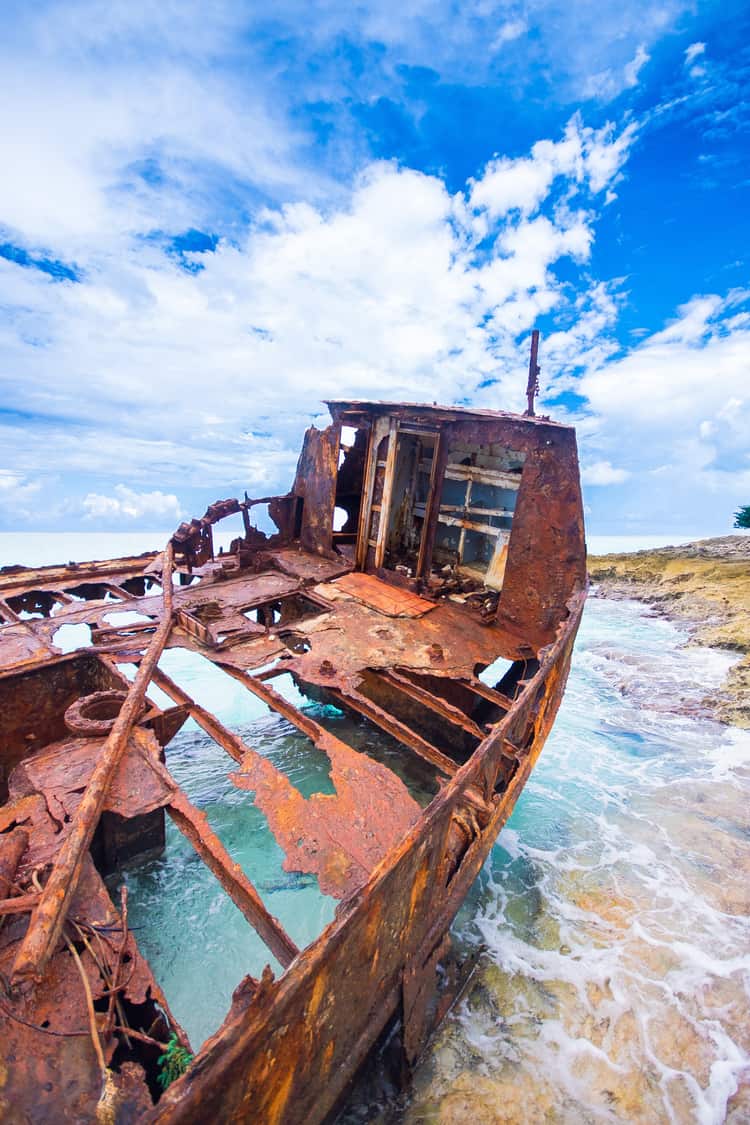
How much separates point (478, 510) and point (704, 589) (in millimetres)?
15671

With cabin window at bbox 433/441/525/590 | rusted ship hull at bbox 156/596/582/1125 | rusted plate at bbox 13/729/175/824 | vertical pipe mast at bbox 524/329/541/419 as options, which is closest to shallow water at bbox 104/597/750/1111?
rusted ship hull at bbox 156/596/582/1125

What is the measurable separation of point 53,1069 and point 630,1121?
4.00 meters

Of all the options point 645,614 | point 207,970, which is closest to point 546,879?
point 207,970

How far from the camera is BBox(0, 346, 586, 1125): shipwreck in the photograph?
2.13 m

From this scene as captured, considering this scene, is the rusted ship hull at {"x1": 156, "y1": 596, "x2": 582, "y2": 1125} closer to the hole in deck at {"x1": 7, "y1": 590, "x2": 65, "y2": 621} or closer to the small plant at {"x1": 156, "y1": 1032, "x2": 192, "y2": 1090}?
the small plant at {"x1": 156, "y1": 1032, "x2": 192, "y2": 1090}

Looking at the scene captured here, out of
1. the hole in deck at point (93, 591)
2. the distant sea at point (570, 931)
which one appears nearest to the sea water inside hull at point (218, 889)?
the distant sea at point (570, 931)

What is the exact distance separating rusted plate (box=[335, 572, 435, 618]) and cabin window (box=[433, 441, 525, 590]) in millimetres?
1275

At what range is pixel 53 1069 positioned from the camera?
216 cm

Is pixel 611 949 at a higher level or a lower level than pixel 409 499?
lower

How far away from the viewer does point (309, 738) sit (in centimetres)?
560

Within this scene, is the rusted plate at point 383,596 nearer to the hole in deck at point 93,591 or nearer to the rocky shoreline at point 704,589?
the hole in deck at point 93,591

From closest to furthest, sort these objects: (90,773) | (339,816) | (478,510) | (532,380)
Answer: (339,816)
(90,773)
(532,380)
(478,510)

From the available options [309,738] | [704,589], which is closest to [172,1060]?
[309,738]

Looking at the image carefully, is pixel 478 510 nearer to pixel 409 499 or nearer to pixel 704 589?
pixel 409 499
